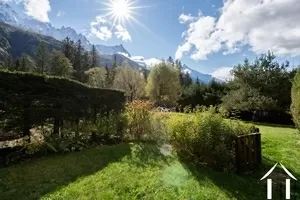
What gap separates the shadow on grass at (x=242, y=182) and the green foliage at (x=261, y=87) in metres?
21.1

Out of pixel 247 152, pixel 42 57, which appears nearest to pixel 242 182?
pixel 247 152

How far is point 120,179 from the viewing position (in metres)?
6.41

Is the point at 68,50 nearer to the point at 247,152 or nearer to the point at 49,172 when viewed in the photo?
the point at 49,172

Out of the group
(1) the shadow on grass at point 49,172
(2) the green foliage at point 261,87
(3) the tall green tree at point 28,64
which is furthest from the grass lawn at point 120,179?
(3) the tall green tree at point 28,64

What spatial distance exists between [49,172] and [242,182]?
16.0ft

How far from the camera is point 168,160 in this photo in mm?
8359

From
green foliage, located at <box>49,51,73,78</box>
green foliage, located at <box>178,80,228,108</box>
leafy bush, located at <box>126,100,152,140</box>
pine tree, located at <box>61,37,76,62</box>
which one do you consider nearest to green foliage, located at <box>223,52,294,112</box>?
green foliage, located at <box>178,80,228,108</box>

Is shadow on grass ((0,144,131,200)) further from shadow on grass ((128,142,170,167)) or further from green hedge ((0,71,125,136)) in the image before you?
green hedge ((0,71,125,136))

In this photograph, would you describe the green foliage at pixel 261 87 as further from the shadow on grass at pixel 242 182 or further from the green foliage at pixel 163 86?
the shadow on grass at pixel 242 182

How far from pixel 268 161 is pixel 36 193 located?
751 centimetres

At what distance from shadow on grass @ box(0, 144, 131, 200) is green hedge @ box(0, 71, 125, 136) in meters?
1.42

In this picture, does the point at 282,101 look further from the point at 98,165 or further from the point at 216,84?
the point at 98,165

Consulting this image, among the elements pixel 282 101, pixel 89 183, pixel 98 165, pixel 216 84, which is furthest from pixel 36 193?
pixel 216 84

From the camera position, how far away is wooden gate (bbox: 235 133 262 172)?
7.93m
